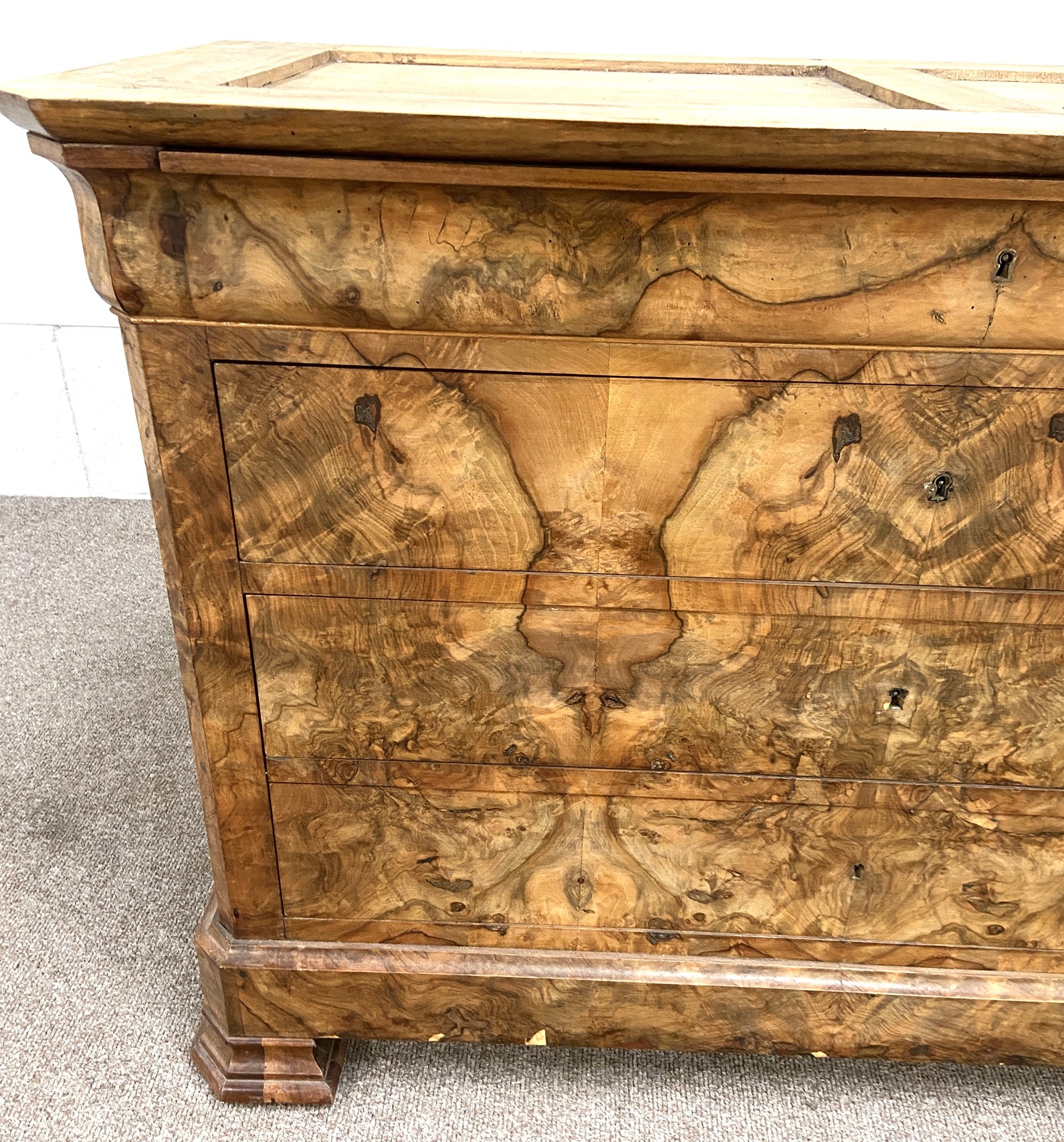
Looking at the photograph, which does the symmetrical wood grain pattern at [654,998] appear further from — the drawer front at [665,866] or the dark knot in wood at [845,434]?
the dark knot in wood at [845,434]

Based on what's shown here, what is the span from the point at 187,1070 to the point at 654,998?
609 mm

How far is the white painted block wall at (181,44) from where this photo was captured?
1824mm

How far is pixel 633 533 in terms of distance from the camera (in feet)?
3.08

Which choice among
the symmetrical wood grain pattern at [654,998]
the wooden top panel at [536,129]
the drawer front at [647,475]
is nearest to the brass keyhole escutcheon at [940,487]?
the drawer front at [647,475]

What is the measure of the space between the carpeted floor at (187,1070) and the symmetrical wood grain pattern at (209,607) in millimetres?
265

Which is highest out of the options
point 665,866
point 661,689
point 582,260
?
point 582,260

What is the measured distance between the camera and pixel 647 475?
91 cm

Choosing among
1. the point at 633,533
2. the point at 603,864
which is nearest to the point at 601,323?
the point at 633,533

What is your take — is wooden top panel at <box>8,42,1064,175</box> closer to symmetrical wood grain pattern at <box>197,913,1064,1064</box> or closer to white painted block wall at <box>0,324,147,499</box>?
symmetrical wood grain pattern at <box>197,913,1064,1064</box>

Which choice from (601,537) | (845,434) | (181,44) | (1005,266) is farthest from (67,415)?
(1005,266)

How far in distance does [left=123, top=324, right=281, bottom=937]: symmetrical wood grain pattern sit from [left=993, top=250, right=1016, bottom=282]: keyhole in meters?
0.68

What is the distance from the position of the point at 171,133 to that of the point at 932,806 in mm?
975

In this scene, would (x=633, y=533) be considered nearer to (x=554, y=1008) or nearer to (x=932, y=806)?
(x=932, y=806)

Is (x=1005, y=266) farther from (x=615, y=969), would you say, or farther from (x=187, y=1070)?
(x=187, y=1070)
